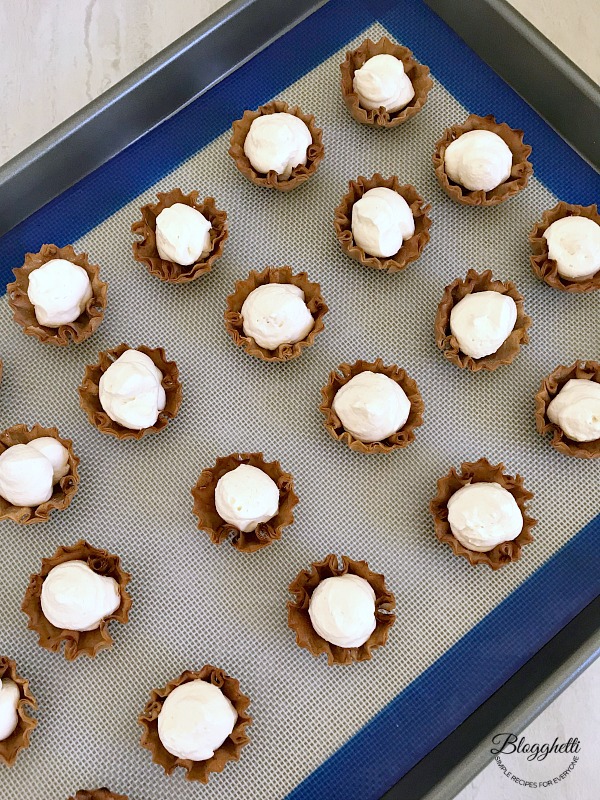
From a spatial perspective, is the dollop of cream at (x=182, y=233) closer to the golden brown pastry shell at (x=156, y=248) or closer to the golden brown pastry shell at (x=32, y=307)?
the golden brown pastry shell at (x=156, y=248)

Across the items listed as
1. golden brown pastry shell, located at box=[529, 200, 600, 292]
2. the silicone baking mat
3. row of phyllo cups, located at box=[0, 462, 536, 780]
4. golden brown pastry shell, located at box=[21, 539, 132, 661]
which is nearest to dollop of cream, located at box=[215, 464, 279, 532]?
row of phyllo cups, located at box=[0, 462, 536, 780]

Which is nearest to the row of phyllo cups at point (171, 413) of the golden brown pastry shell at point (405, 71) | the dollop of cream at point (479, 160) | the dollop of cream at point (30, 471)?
the dollop of cream at point (30, 471)

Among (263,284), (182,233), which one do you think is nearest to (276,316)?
(263,284)

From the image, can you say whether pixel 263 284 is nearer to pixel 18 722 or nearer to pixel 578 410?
pixel 578 410

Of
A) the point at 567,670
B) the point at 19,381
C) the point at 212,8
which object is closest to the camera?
the point at 567,670

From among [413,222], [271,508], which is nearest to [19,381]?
[271,508]

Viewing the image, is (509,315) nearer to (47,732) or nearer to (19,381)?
(19,381)

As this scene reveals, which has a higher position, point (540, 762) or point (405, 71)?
point (405, 71)
